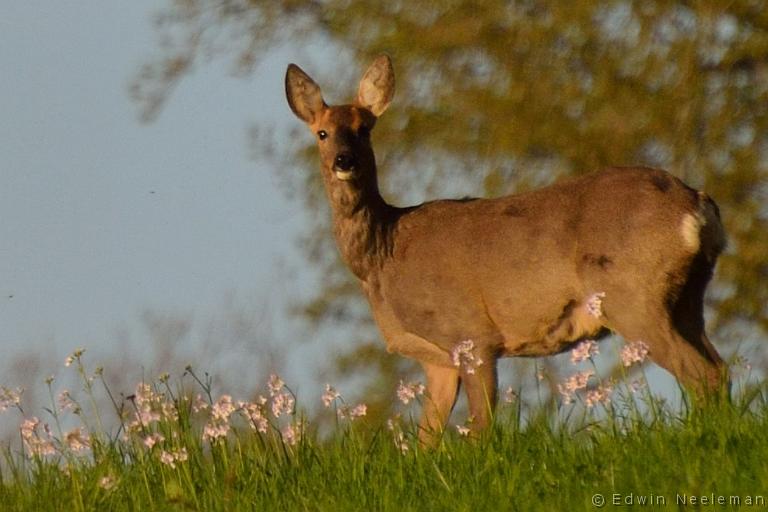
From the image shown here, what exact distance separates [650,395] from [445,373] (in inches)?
131

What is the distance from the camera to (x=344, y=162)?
32.1ft

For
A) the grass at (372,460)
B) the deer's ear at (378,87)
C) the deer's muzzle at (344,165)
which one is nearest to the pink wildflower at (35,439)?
the grass at (372,460)

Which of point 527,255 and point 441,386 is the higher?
point 527,255

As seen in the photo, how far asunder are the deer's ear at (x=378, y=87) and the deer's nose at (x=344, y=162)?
1027mm

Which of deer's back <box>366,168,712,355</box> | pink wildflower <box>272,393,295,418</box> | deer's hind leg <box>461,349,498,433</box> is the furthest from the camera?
deer's hind leg <box>461,349,498,433</box>

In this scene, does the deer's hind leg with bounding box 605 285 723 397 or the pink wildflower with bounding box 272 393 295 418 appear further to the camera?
the deer's hind leg with bounding box 605 285 723 397

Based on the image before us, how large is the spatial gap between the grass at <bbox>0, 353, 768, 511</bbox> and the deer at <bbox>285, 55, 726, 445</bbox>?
1637 mm

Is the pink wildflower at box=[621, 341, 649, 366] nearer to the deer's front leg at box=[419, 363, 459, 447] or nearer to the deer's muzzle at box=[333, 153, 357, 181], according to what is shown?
the deer's front leg at box=[419, 363, 459, 447]

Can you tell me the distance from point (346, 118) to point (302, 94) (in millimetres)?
675

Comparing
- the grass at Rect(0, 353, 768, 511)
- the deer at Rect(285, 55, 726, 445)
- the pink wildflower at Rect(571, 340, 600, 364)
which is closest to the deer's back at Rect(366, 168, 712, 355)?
the deer at Rect(285, 55, 726, 445)

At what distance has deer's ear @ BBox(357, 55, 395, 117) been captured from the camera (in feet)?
35.4

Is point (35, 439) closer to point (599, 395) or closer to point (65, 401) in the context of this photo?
point (65, 401)

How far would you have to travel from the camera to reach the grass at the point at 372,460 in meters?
5.92

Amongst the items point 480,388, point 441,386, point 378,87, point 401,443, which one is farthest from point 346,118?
point 401,443
